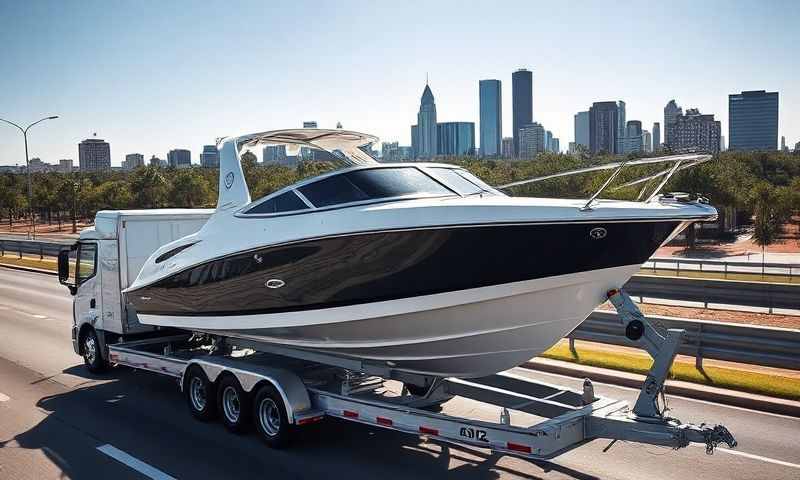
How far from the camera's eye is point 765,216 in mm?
33688

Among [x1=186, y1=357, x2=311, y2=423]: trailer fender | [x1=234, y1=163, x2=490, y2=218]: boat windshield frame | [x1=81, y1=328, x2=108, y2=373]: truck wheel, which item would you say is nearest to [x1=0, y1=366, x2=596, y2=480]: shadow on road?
[x1=186, y1=357, x2=311, y2=423]: trailer fender

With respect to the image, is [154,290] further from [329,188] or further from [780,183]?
[780,183]

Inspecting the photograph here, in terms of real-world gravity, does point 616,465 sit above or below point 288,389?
below

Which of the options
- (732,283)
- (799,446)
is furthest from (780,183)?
(799,446)

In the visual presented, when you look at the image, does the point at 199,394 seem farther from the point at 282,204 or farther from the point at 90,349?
the point at 90,349

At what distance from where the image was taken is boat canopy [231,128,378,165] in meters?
10.5

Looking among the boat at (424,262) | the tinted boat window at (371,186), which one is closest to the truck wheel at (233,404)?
the boat at (424,262)

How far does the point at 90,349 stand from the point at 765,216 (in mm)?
30491

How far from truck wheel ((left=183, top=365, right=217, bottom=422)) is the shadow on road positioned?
0.49 ft

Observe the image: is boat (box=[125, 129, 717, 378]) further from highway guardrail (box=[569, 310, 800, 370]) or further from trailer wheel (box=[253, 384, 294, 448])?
highway guardrail (box=[569, 310, 800, 370])

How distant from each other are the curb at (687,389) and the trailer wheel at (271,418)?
371 cm

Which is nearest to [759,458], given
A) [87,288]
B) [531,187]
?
[531,187]

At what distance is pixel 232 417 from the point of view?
9164 mm

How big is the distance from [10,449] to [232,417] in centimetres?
256
